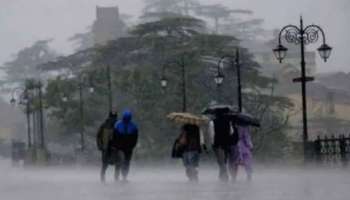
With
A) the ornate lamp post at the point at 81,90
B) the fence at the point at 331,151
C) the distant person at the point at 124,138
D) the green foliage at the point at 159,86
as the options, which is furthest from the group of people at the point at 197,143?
the ornate lamp post at the point at 81,90

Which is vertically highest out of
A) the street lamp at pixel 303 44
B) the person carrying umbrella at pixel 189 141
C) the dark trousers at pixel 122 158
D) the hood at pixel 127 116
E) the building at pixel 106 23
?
the building at pixel 106 23

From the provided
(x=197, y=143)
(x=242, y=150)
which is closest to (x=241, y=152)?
(x=242, y=150)

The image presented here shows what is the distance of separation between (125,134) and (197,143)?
56.1 inches

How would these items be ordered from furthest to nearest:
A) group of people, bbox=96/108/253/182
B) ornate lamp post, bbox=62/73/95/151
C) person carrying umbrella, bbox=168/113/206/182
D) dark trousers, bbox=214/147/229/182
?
1. ornate lamp post, bbox=62/73/95/151
2. person carrying umbrella, bbox=168/113/206/182
3. dark trousers, bbox=214/147/229/182
4. group of people, bbox=96/108/253/182

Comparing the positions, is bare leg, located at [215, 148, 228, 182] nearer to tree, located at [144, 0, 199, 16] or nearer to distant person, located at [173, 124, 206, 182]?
distant person, located at [173, 124, 206, 182]

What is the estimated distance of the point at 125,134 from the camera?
16.9 metres

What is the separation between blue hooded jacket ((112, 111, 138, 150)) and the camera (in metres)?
16.9

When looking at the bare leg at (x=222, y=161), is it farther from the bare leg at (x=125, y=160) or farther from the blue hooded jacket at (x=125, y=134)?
the bare leg at (x=125, y=160)

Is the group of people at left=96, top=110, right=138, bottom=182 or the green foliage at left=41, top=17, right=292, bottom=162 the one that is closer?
the group of people at left=96, top=110, right=138, bottom=182

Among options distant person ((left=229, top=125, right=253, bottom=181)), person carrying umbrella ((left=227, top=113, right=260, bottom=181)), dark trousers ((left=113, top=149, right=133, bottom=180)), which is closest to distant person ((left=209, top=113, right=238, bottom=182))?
person carrying umbrella ((left=227, top=113, right=260, bottom=181))

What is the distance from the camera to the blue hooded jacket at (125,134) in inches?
666

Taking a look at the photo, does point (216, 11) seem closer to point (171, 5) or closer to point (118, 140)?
point (171, 5)

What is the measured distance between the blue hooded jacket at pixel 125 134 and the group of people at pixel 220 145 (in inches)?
33.2

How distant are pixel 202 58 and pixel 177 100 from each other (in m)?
4.42
